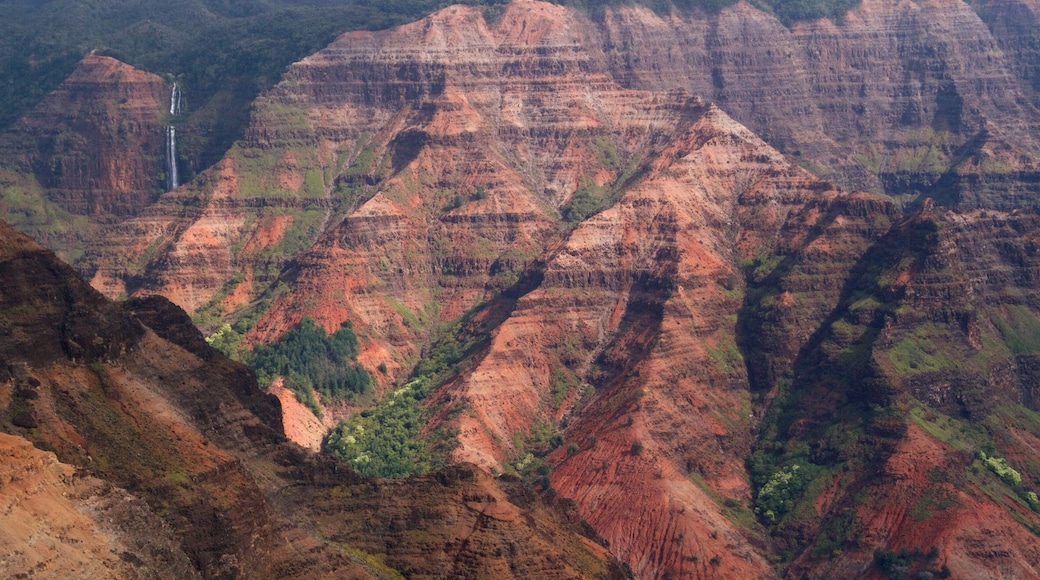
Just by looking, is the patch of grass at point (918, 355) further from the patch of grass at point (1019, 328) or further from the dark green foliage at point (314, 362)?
the dark green foliage at point (314, 362)

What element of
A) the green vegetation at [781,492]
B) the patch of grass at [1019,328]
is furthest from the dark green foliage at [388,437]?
the patch of grass at [1019,328]

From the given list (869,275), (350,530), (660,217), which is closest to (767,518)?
(869,275)

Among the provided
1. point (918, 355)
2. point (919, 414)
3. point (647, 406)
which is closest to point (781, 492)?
point (919, 414)

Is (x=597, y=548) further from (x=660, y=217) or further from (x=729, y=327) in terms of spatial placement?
(x=660, y=217)

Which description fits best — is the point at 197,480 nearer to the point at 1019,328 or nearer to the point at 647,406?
the point at 647,406

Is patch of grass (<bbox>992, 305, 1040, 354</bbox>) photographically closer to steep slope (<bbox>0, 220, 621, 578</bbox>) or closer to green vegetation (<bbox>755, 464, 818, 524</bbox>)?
green vegetation (<bbox>755, 464, 818, 524</bbox>)

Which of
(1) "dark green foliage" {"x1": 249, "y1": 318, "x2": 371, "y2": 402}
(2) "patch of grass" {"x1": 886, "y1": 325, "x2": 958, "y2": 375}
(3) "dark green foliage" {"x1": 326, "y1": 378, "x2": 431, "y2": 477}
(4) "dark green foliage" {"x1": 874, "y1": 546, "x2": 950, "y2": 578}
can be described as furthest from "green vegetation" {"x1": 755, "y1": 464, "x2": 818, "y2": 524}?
(1) "dark green foliage" {"x1": 249, "y1": 318, "x2": 371, "y2": 402}
